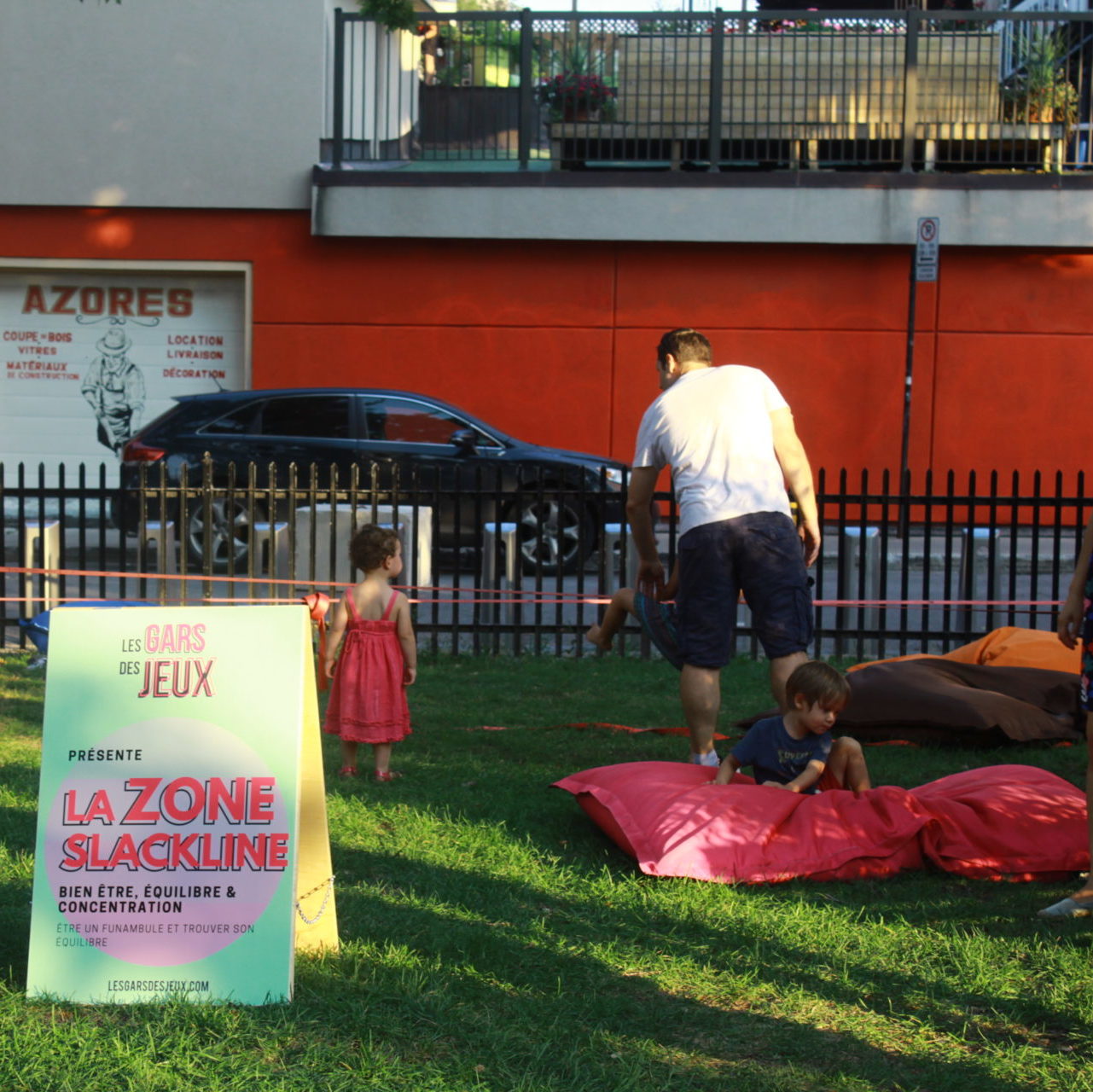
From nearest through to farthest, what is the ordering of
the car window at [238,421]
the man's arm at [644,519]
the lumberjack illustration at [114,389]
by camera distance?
1. the man's arm at [644,519]
2. the car window at [238,421]
3. the lumberjack illustration at [114,389]

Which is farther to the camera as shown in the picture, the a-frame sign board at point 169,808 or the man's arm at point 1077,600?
A: the man's arm at point 1077,600

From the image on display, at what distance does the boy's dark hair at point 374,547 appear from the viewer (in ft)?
19.6

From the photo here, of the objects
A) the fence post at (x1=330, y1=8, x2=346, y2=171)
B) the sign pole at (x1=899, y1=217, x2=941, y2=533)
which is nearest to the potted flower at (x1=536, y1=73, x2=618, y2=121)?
the fence post at (x1=330, y1=8, x2=346, y2=171)

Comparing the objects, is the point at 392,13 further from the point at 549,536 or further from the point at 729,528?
the point at 729,528

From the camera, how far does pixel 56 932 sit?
3537 mm

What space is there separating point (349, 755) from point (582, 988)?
2531 mm

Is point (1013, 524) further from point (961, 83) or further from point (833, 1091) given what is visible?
point (961, 83)

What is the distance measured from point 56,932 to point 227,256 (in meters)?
14.2

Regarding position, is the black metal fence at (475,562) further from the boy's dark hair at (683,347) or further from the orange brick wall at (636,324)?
the orange brick wall at (636,324)

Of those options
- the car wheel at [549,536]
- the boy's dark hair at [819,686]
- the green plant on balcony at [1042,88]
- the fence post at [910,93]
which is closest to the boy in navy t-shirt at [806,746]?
the boy's dark hair at [819,686]

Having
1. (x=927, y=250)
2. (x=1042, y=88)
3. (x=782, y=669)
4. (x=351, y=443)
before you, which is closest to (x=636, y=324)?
(x=927, y=250)

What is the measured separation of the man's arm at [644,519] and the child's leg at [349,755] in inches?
55.9

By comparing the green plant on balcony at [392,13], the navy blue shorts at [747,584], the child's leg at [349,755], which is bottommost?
the child's leg at [349,755]

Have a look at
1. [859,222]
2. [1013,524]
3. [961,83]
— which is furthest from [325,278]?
[1013,524]
